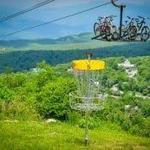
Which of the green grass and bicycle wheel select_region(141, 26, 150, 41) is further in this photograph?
the green grass

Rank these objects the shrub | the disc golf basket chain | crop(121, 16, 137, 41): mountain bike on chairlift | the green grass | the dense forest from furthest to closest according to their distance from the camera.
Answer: the dense forest → the shrub → the green grass → the disc golf basket chain → crop(121, 16, 137, 41): mountain bike on chairlift

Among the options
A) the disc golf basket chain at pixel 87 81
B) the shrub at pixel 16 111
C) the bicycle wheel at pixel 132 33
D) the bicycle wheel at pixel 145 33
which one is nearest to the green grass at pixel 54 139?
the disc golf basket chain at pixel 87 81

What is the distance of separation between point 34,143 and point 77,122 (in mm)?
6550

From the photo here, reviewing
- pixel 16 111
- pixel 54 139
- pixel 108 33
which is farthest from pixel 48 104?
pixel 108 33

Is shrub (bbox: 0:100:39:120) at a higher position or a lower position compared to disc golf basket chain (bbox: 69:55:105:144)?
lower

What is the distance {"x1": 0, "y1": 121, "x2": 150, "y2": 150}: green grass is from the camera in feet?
58.7

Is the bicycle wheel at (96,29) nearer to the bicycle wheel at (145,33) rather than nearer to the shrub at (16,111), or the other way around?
the bicycle wheel at (145,33)

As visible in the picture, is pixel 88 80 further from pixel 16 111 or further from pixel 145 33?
pixel 16 111

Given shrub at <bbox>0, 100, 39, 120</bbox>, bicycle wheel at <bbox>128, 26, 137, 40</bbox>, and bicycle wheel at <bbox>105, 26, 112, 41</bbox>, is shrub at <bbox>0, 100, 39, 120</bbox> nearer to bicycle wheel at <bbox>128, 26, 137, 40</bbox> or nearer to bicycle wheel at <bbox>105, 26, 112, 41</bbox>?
bicycle wheel at <bbox>105, 26, 112, 41</bbox>

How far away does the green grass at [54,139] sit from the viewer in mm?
17891

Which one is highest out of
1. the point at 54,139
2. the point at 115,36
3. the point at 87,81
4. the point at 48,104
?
the point at 115,36

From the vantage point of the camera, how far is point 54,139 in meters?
19.0

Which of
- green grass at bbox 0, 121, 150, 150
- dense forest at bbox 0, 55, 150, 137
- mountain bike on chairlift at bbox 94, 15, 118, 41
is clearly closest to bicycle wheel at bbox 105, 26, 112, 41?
mountain bike on chairlift at bbox 94, 15, 118, 41

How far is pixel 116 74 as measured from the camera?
106 metres
